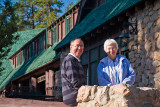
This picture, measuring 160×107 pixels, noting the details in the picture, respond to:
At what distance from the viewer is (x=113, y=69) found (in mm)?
4828

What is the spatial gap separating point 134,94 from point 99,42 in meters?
9.72

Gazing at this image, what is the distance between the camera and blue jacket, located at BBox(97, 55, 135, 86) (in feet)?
15.6

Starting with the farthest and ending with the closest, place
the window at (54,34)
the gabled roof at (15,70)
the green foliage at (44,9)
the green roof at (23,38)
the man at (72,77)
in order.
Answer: the green foliage at (44,9)
the green roof at (23,38)
the gabled roof at (15,70)
the window at (54,34)
the man at (72,77)

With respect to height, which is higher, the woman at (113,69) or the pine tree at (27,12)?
the pine tree at (27,12)

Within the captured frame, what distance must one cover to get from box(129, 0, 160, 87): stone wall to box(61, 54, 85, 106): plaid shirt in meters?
4.87

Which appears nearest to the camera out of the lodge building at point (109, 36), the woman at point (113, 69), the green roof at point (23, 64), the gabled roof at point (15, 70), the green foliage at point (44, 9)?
the woman at point (113, 69)

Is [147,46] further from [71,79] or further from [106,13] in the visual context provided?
[71,79]

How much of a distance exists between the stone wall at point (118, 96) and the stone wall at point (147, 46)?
15.3 feet

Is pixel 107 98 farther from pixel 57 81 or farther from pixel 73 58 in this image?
pixel 57 81

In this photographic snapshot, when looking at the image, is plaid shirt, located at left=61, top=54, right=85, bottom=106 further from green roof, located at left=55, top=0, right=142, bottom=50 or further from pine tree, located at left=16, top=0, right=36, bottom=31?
pine tree, located at left=16, top=0, right=36, bottom=31

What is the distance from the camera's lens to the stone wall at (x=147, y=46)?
908 cm

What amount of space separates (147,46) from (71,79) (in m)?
5.63

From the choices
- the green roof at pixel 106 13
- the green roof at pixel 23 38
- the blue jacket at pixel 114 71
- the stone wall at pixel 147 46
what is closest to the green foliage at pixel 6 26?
the green roof at pixel 106 13

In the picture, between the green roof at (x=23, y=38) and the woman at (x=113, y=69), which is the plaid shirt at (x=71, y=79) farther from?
the green roof at (x=23, y=38)
